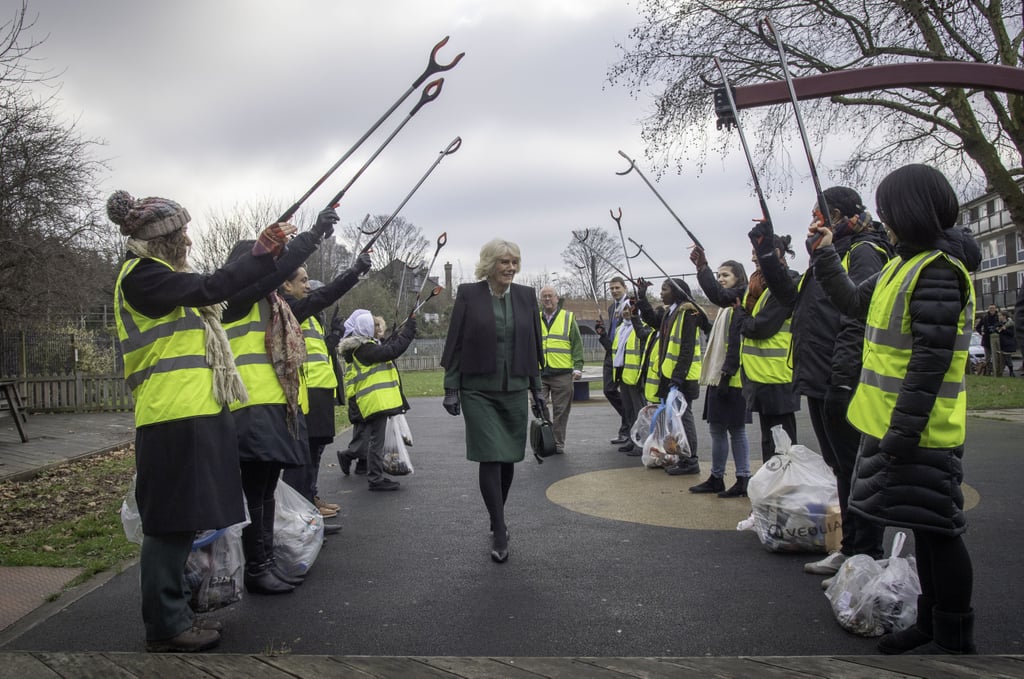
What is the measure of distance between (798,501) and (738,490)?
1958mm

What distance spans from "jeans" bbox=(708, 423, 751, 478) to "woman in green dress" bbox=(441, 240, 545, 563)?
2.09m

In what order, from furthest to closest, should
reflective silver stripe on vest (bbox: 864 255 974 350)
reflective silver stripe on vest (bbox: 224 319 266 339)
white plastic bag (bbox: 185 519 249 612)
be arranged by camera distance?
reflective silver stripe on vest (bbox: 224 319 266 339), white plastic bag (bbox: 185 519 249 612), reflective silver stripe on vest (bbox: 864 255 974 350)

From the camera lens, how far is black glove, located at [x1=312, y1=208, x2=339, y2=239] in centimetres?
357

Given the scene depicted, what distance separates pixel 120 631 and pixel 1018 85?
5329 mm

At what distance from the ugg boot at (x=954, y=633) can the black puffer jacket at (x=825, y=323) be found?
4.24ft

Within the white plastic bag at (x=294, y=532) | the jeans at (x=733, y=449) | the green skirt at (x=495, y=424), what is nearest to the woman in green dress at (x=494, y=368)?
the green skirt at (x=495, y=424)

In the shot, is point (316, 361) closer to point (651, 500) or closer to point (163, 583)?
point (163, 583)

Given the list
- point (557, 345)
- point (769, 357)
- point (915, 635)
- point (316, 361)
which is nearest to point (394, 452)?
point (316, 361)

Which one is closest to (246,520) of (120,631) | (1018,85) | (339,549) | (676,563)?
(120,631)

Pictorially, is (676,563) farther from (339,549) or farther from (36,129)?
(36,129)

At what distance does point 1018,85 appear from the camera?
13.9 feet

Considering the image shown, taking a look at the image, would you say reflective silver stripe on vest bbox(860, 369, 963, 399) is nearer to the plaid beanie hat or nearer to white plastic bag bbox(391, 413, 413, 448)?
the plaid beanie hat

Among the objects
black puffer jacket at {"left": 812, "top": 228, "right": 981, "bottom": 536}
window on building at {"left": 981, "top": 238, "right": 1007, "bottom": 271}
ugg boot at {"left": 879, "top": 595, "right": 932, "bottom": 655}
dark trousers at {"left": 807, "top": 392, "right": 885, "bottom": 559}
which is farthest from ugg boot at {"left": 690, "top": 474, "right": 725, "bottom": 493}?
window on building at {"left": 981, "top": 238, "right": 1007, "bottom": 271}

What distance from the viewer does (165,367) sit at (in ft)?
10.2
